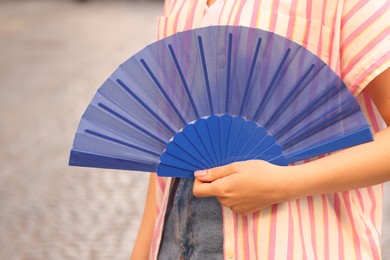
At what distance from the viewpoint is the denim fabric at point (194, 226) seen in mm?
1508

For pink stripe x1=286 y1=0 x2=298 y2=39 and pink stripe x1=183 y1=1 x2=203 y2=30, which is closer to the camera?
pink stripe x1=286 y1=0 x2=298 y2=39

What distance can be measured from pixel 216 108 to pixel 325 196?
0.83ft

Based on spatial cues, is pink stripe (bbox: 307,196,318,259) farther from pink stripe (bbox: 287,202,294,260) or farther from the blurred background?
the blurred background

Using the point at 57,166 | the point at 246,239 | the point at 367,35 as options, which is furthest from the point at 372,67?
the point at 57,166

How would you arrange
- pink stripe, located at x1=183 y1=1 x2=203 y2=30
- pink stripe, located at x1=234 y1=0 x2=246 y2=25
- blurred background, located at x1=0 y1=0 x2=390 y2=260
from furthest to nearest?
blurred background, located at x1=0 y1=0 x2=390 y2=260 < pink stripe, located at x1=183 y1=1 x2=203 y2=30 < pink stripe, located at x1=234 y1=0 x2=246 y2=25

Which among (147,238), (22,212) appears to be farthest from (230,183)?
(22,212)

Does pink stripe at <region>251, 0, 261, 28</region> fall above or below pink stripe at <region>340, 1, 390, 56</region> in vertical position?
above

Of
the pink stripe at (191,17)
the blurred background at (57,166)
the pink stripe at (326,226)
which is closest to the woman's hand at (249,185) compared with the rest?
the pink stripe at (326,226)

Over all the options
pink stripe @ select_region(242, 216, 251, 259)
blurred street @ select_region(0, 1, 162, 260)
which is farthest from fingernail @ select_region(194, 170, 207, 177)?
blurred street @ select_region(0, 1, 162, 260)

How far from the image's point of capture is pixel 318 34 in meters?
1.44

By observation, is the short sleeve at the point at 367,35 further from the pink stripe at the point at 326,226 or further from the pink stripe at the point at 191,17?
the pink stripe at the point at 191,17

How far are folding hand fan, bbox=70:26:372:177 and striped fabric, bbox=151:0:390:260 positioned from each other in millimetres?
64

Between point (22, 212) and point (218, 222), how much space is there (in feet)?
12.6

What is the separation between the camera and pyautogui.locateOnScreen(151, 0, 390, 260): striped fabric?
1.40m
